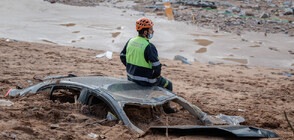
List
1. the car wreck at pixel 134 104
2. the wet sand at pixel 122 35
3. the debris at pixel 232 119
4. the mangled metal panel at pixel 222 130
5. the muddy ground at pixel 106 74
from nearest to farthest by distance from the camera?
1. the mangled metal panel at pixel 222 130
2. the car wreck at pixel 134 104
3. the muddy ground at pixel 106 74
4. the debris at pixel 232 119
5. the wet sand at pixel 122 35

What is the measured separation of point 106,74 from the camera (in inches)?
358

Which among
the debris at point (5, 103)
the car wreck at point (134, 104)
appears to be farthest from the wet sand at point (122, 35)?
the debris at point (5, 103)

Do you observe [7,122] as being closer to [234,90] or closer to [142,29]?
[142,29]

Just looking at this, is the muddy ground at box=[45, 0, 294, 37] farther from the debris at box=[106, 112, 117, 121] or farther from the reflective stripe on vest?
the debris at box=[106, 112, 117, 121]

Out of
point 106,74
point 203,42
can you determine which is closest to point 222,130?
point 106,74

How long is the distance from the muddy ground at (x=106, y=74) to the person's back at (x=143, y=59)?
1.07 m

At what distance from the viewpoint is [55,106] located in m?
4.77

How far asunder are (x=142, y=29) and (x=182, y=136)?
6.62 ft

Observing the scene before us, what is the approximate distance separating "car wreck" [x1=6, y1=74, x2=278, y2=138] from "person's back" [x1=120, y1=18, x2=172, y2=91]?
216mm

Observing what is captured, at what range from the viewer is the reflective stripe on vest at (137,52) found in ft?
16.8

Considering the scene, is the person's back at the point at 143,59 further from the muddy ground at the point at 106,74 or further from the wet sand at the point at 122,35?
the wet sand at the point at 122,35

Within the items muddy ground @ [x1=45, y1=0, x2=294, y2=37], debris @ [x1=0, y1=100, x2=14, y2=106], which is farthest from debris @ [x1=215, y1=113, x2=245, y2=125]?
muddy ground @ [x1=45, y1=0, x2=294, y2=37]

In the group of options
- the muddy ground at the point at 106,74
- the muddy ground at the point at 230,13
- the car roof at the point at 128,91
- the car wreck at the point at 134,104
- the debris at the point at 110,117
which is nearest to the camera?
the car wreck at the point at 134,104

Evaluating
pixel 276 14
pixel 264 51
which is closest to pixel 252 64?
pixel 264 51
